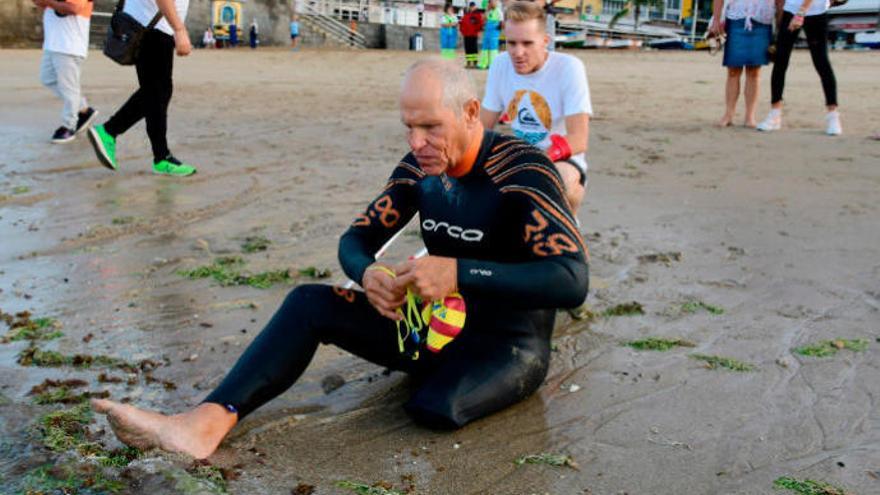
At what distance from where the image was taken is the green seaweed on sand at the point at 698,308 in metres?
4.23

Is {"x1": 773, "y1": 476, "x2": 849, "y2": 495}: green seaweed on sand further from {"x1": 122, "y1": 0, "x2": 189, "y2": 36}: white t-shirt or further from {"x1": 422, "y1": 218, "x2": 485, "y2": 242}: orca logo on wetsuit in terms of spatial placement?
{"x1": 122, "y1": 0, "x2": 189, "y2": 36}: white t-shirt

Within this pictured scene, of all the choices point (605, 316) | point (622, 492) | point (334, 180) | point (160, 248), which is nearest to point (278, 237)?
point (160, 248)

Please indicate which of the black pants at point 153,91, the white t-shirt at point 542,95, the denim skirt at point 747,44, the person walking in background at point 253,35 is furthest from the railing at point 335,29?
the white t-shirt at point 542,95

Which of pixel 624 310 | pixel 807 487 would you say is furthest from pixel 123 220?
pixel 807 487

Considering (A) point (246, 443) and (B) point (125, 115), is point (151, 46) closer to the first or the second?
(B) point (125, 115)

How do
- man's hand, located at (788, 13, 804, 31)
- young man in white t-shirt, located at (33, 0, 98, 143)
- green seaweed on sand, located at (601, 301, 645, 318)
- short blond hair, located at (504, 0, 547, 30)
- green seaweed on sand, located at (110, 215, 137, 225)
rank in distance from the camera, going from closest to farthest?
green seaweed on sand, located at (601, 301, 645, 318), short blond hair, located at (504, 0, 547, 30), green seaweed on sand, located at (110, 215, 137, 225), young man in white t-shirt, located at (33, 0, 98, 143), man's hand, located at (788, 13, 804, 31)

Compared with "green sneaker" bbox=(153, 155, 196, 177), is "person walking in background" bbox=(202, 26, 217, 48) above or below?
above

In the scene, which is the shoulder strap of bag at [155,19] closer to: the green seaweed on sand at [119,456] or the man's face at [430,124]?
the man's face at [430,124]

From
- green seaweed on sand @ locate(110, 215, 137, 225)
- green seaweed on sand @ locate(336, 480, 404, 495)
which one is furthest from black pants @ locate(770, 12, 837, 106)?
green seaweed on sand @ locate(336, 480, 404, 495)

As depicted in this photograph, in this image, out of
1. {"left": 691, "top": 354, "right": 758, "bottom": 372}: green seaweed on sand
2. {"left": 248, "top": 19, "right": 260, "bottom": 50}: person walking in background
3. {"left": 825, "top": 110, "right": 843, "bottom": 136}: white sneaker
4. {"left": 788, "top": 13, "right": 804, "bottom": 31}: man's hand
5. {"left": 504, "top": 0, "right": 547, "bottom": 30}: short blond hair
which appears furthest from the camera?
{"left": 248, "top": 19, "right": 260, "bottom": 50}: person walking in background

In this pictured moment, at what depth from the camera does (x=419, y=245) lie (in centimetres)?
536

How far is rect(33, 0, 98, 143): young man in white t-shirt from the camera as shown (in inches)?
325

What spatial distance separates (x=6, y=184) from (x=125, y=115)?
3.43 ft

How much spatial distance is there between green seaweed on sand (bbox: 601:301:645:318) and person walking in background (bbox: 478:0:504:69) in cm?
1592
